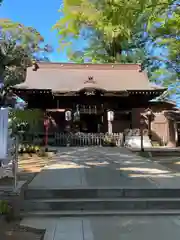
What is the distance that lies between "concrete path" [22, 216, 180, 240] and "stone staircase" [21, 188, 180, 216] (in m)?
0.30

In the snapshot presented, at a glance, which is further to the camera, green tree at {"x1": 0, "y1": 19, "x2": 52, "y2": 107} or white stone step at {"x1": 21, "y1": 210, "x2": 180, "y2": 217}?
green tree at {"x1": 0, "y1": 19, "x2": 52, "y2": 107}

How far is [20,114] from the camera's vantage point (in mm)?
16906

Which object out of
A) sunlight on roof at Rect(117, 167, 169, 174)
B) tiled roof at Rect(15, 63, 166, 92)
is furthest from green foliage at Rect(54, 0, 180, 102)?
sunlight on roof at Rect(117, 167, 169, 174)

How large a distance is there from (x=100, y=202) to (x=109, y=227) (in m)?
1.05

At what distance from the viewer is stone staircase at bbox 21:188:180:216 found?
6.26 metres

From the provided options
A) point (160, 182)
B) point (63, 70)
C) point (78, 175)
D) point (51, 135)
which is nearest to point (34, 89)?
point (51, 135)

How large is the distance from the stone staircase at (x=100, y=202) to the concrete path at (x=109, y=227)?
0.30 metres

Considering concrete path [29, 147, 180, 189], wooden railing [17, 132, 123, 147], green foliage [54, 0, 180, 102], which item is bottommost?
concrete path [29, 147, 180, 189]

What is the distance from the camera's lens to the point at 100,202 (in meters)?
6.45

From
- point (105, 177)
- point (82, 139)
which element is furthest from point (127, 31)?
point (82, 139)

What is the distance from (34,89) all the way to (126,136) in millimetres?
6986

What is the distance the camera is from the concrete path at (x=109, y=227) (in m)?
4.93

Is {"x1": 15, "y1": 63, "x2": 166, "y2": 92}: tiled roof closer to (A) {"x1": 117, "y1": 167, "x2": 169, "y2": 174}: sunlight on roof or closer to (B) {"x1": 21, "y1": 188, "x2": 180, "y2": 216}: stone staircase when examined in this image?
(A) {"x1": 117, "y1": 167, "x2": 169, "y2": 174}: sunlight on roof

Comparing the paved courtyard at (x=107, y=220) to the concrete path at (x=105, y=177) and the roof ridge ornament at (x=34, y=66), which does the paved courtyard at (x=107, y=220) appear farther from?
the roof ridge ornament at (x=34, y=66)
